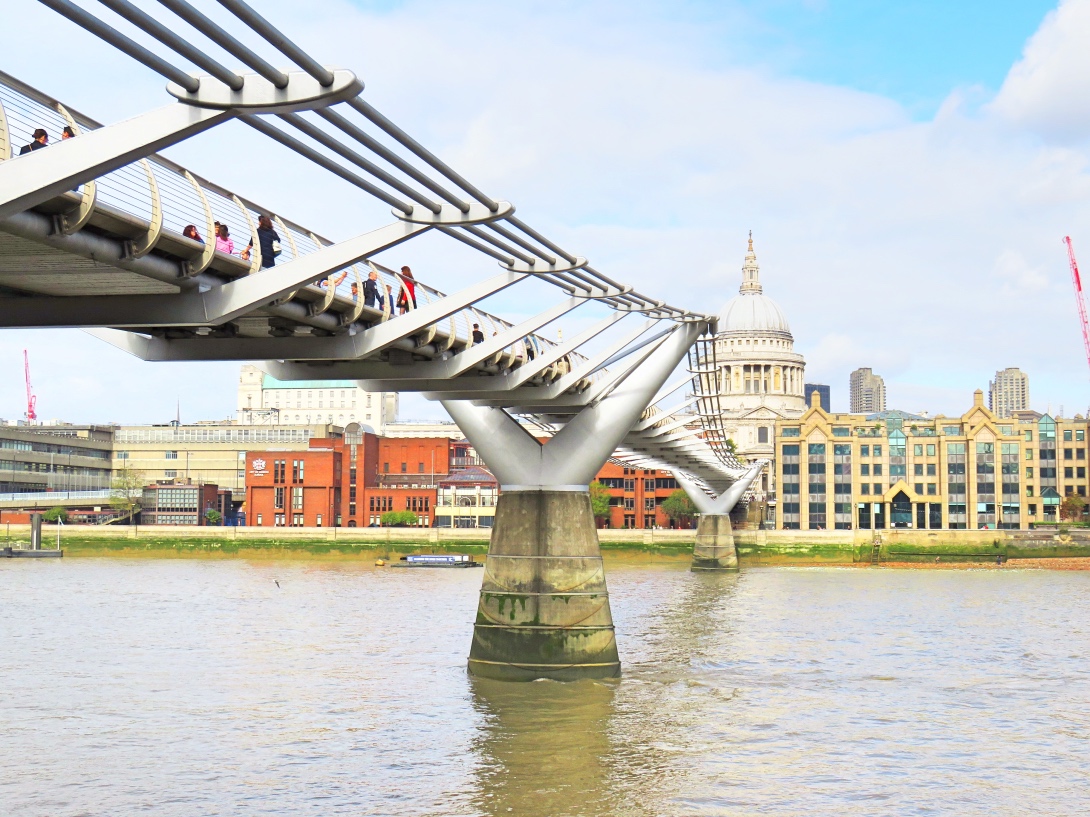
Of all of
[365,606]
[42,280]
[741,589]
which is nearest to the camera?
[42,280]

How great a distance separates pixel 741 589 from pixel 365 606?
19342 mm

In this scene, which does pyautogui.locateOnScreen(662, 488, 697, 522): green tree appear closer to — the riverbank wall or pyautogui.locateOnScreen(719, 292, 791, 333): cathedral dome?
the riverbank wall

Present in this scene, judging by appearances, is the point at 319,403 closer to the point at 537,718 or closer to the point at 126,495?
the point at 126,495

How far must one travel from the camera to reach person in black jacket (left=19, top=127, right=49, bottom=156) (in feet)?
37.6

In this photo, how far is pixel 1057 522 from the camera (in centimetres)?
10256

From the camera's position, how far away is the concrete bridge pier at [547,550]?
26.8m

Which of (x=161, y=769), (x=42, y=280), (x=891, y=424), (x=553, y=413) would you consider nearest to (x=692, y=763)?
(x=161, y=769)

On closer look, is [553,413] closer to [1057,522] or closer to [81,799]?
[81,799]

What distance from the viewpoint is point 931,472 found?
109438 millimetres

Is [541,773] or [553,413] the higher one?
[553,413]

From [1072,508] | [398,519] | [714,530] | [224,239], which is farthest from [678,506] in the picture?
[224,239]

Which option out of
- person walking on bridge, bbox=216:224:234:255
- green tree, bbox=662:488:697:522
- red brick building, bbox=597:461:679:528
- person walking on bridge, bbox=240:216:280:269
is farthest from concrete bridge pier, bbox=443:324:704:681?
red brick building, bbox=597:461:679:528

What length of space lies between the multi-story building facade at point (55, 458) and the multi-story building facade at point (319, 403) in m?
46.0

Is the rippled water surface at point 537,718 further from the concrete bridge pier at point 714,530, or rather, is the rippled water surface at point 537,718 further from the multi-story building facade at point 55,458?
the multi-story building facade at point 55,458
